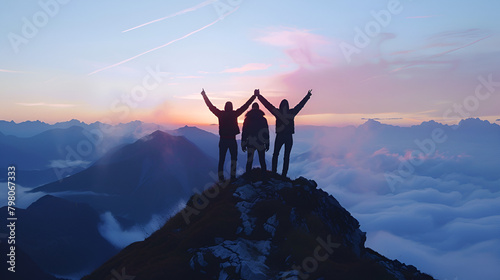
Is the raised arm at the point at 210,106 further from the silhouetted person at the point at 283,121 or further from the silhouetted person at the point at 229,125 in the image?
the silhouetted person at the point at 283,121

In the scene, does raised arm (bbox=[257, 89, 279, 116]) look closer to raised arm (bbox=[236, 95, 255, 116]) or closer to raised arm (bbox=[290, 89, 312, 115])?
raised arm (bbox=[236, 95, 255, 116])

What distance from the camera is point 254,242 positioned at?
13.8m

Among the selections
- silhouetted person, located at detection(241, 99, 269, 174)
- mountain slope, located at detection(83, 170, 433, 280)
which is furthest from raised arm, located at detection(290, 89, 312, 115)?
mountain slope, located at detection(83, 170, 433, 280)

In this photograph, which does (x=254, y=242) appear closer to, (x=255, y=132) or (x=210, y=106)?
(x=255, y=132)

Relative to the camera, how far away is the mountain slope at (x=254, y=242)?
37.8 feet

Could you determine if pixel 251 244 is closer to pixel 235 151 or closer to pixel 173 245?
pixel 173 245

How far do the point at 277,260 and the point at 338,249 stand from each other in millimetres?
3063

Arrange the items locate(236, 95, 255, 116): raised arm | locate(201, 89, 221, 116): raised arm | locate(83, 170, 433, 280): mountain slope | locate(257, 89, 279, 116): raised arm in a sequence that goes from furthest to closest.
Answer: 1. locate(201, 89, 221, 116): raised arm
2. locate(236, 95, 255, 116): raised arm
3. locate(257, 89, 279, 116): raised arm
4. locate(83, 170, 433, 280): mountain slope

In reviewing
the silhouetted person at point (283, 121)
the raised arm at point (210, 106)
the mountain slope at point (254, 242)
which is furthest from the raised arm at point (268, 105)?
the mountain slope at point (254, 242)

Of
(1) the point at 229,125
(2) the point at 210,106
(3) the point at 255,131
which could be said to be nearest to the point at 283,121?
(3) the point at 255,131

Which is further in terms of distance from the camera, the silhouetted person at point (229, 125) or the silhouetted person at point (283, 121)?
the silhouetted person at point (229, 125)

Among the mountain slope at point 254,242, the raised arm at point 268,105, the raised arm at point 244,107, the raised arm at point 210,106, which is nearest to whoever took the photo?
the mountain slope at point 254,242

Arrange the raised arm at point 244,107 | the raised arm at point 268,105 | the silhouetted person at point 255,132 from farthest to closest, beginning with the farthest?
the raised arm at point 244,107, the raised arm at point 268,105, the silhouetted person at point 255,132

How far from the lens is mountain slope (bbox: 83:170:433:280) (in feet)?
37.8
